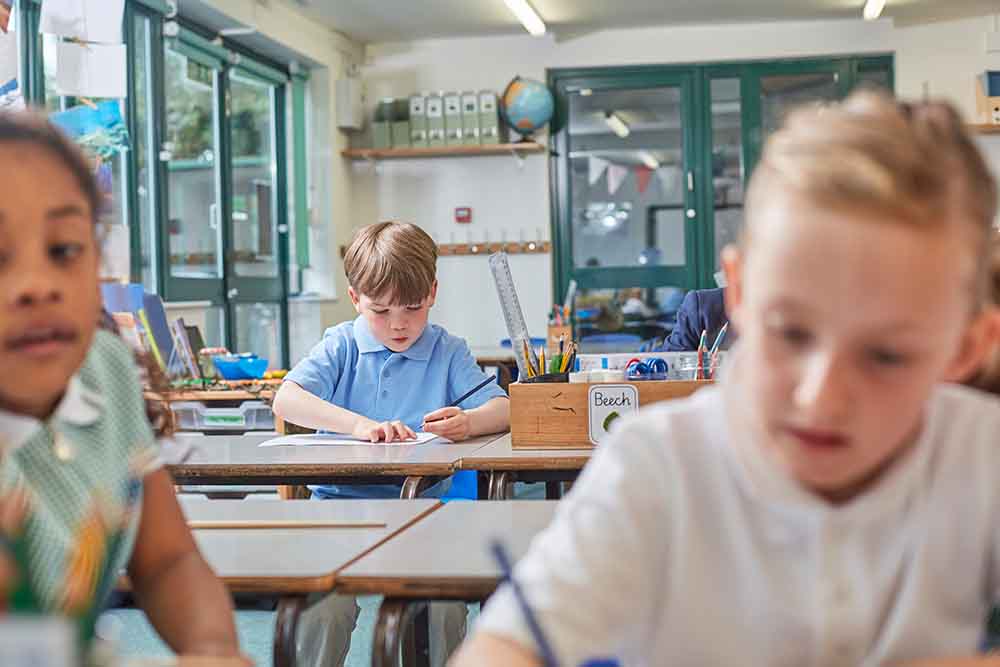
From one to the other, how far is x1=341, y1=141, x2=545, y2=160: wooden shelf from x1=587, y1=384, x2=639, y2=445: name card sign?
4914 mm

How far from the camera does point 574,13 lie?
7.15 m

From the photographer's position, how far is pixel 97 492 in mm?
1060

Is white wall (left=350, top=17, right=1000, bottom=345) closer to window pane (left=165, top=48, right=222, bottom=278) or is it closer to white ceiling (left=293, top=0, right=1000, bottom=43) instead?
white ceiling (left=293, top=0, right=1000, bottom=43)

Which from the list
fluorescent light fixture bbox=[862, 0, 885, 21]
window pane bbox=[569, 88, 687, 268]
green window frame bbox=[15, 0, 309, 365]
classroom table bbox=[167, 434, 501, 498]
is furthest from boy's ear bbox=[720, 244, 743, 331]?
window pane bbox=[569, 88, 687, 268]

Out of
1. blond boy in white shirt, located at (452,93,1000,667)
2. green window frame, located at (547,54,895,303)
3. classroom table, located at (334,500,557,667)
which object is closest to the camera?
blond boy in white shirt, located at (452,93,1000,667)

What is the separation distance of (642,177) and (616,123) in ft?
1.26

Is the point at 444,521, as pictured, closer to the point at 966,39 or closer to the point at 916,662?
the point at 916,662

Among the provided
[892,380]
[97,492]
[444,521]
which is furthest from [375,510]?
[892,380]

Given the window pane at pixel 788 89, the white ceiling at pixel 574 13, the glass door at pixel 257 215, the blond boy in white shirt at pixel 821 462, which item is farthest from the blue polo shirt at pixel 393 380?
the window pane at pixel 788 89

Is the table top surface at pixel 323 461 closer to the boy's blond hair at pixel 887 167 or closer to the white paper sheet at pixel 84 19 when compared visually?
the boy's blond hair at pixel 887 167

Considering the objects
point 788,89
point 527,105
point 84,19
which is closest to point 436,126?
point 527,105

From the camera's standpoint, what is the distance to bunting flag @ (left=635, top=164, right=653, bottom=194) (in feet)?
25.2

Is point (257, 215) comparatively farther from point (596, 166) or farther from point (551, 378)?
point (551, 378)

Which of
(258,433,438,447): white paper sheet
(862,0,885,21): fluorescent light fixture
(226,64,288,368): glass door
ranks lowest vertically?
(258,433,438,447): white paper sheet
